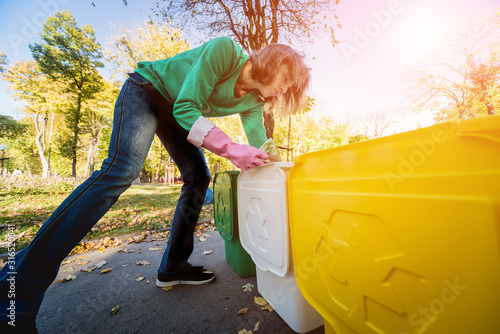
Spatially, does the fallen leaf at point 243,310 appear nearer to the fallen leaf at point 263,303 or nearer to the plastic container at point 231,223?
the fallen leaf at point 263,303

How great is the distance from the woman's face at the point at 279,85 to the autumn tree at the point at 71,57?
16.6m

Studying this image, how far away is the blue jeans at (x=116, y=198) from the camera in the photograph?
37.0 inches

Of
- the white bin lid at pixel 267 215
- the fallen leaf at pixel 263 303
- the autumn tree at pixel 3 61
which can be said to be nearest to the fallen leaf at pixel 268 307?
the fallen leaf at pixel 263 303

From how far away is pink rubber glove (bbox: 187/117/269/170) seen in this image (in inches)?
42.9

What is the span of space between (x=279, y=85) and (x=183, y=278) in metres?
1.69

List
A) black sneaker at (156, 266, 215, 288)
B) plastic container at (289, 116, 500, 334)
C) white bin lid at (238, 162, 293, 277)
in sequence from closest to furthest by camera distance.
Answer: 1. plastic container at (289, 116, 500, 334)
2. white bin lid at (238, 162, 293, 277)
3. black sneaker at (156, 266, 215, 288)

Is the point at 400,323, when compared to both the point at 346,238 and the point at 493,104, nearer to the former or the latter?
the point at 346,238

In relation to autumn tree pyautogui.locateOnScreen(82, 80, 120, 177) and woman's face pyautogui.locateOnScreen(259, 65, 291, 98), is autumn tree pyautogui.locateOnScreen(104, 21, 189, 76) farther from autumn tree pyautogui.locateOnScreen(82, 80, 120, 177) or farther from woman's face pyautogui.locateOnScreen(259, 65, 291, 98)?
woman's face pyautogui.locateOnScreen(259, 65, 291, 98)

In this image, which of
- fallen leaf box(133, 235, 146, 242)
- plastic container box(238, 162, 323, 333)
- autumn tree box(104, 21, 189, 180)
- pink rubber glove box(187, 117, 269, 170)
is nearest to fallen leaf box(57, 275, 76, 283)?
fallen leaf box(133, 235, 146, 242)

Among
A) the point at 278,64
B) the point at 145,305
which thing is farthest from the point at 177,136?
the point at 145,305

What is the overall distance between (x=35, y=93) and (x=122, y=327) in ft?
60.5

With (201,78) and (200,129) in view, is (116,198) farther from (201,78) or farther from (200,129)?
(201,78)

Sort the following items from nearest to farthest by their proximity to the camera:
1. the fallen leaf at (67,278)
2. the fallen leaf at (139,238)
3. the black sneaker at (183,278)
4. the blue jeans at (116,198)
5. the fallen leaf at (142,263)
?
the blue jeans at (116,198), the black sneaker at (183,278), the fallen leaf at (67,278), the fallen leaf at (142,263), the fallen leaf at (139,238)

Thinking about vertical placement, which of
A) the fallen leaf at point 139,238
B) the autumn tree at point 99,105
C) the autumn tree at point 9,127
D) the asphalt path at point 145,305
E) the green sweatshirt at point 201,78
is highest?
the autumn tree at point 99,105
